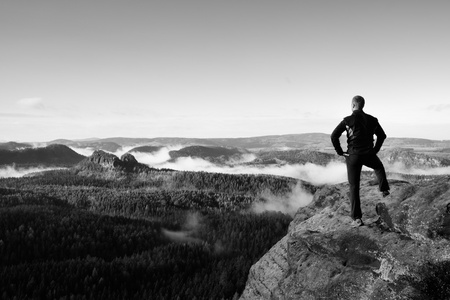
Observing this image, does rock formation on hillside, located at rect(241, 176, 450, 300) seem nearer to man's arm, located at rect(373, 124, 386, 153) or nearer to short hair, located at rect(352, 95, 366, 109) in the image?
man's arm, located at rect(373, 124, 386, 153)

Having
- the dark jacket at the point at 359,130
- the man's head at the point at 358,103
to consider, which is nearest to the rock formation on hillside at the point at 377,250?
the dark jacket at the point at 359,130

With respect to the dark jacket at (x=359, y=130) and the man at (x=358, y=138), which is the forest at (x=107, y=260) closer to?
the man at (x=358, y=138)

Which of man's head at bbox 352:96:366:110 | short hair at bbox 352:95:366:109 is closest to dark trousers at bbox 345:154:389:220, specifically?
man's head at bbox 352:96:366:110

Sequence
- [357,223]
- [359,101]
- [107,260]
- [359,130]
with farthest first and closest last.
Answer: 1. [107,260]
2. [357,223]
3. [359,101]
4. [359,130]

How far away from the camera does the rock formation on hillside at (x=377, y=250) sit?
66.3ft

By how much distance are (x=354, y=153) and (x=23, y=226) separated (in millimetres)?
168745

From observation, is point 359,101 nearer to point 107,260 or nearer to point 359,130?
point 359,130

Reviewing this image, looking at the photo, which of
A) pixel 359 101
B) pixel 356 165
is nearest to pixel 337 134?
pixel 356 165

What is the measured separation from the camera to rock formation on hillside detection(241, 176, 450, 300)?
20219 mm

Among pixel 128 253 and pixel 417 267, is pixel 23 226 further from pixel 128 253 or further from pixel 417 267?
pixel 417 267

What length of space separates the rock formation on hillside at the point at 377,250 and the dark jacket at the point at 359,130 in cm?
515

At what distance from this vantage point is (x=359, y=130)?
2209cm

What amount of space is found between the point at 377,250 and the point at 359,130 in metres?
8.62

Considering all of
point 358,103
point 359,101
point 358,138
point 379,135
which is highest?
point 359,101
